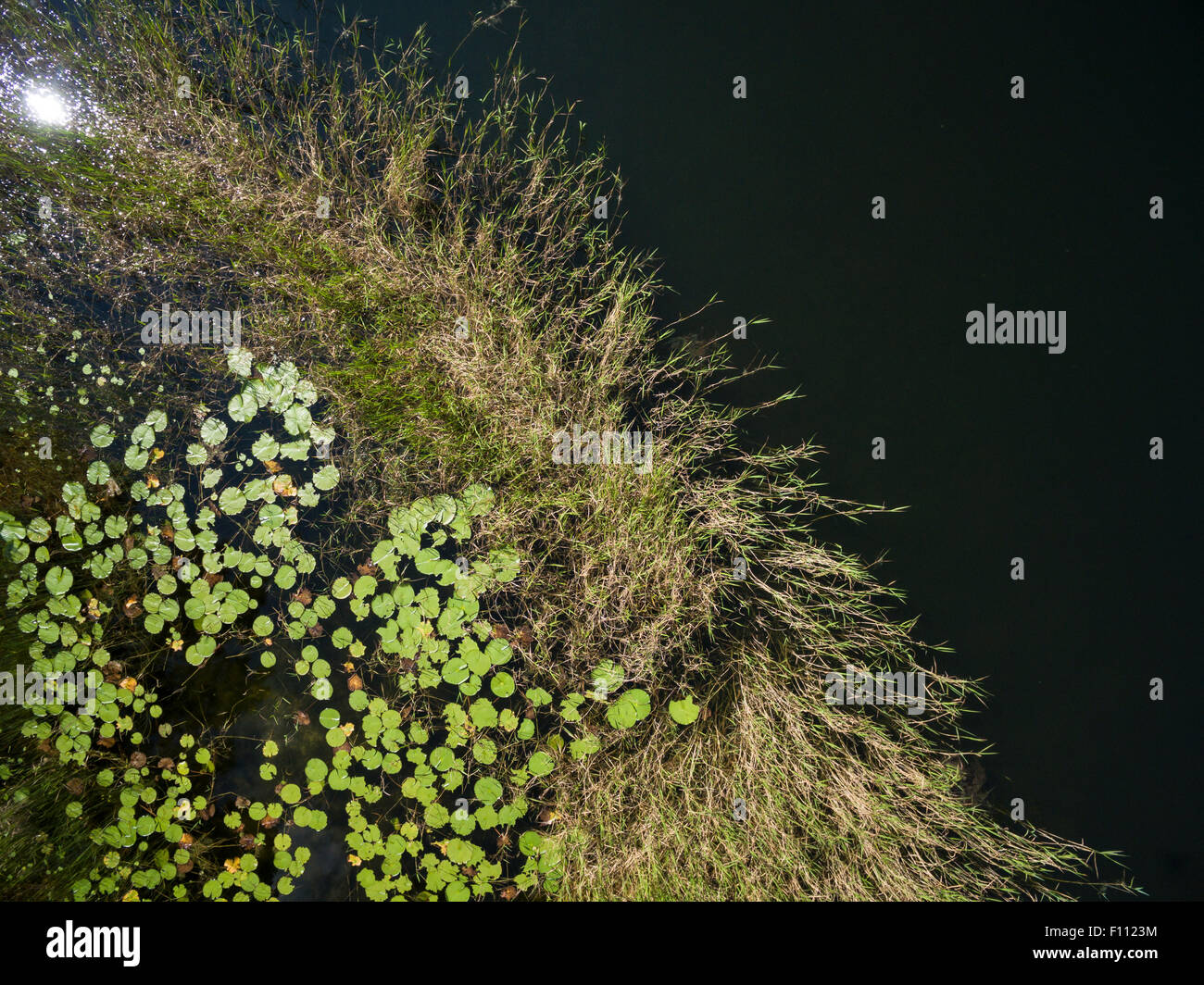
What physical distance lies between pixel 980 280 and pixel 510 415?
208 centimetres

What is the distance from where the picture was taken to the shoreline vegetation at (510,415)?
93.6 inches

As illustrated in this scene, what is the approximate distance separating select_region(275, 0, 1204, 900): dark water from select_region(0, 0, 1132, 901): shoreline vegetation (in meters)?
0.22

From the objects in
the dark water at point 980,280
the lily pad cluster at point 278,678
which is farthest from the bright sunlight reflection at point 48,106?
the dark water at point 980,280

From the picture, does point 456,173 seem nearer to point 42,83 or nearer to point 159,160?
point 159,160

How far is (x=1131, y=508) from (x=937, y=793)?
58.5 inches

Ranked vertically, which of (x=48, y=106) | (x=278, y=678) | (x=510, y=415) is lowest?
(x=278, y=678)

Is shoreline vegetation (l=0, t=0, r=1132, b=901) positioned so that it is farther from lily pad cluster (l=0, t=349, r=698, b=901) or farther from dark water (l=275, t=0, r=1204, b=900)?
dark water (l=275, t=0, r=1204, b=900)

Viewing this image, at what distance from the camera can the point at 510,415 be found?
2473mm

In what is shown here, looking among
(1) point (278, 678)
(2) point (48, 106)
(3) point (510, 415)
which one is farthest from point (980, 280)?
(2) point (48, 106)

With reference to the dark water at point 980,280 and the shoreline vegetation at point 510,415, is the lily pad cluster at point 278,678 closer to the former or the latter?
the shoreline vegetation at point 510,415

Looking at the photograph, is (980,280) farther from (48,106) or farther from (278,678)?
(48,106)

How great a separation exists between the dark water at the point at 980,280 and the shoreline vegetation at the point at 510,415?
0.22 meters

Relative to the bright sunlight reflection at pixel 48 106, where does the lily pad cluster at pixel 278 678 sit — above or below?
below
